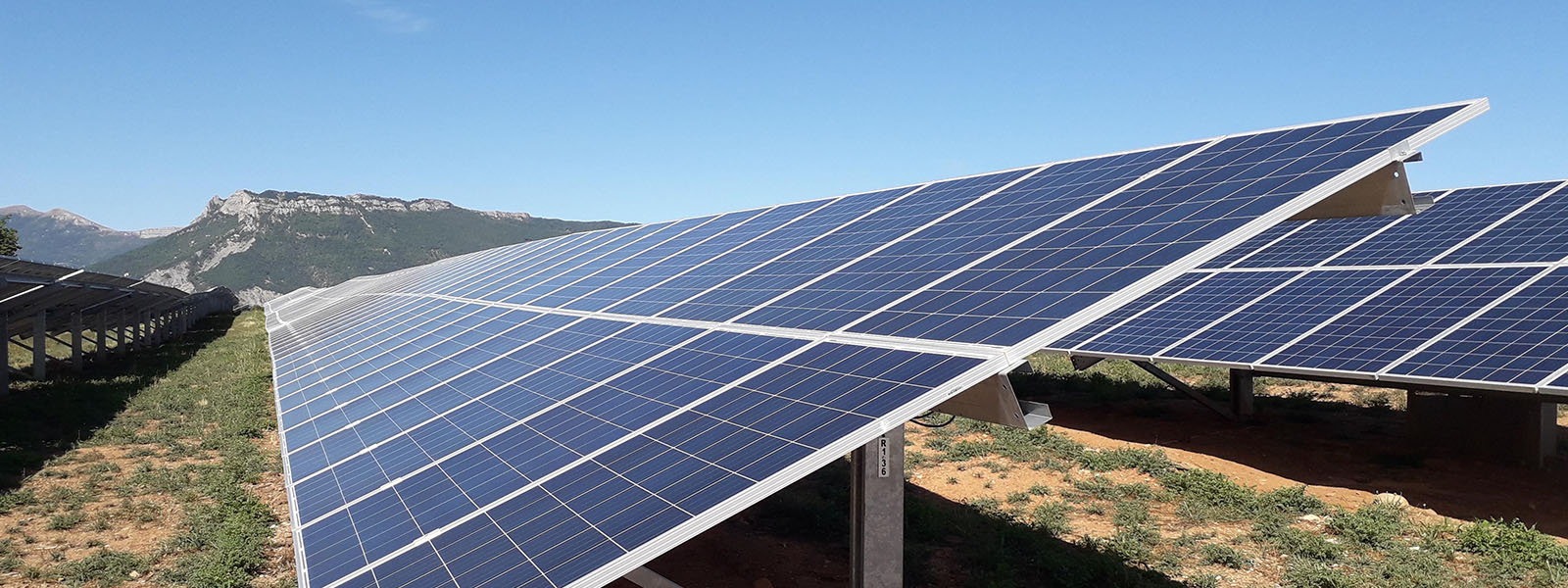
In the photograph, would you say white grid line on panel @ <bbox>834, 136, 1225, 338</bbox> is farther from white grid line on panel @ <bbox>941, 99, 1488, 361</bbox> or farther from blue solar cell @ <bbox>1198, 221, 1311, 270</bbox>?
blue solar cell @ <bbox>1198, 221, 1311, 270</bbox>

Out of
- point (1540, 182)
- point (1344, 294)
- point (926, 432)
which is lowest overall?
point (926, 432)

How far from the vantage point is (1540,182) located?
23969 millimetres

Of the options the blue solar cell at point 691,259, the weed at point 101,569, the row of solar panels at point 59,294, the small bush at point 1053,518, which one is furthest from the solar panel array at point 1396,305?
the row of solar panels at point 59,294

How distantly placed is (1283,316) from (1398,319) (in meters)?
2.26

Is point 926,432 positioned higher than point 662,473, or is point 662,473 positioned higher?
point 662,473

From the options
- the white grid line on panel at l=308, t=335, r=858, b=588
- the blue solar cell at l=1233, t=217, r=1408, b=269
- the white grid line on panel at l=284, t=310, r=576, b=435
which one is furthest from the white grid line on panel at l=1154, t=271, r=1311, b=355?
the white grid line on panel at l=308, t=335, r=858, b=588

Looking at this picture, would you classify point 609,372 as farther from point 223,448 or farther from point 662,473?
point 223,448

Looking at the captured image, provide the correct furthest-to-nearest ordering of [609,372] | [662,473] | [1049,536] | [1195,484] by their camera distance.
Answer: [1195,484] → [1049,536] → [609,372] → [662,473]

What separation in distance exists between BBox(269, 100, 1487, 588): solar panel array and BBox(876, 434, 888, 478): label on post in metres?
0.60

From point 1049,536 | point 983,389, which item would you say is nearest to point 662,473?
point 983,389

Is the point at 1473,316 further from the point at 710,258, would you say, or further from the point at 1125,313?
the point at 710,258

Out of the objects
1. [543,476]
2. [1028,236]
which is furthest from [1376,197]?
[543,476]

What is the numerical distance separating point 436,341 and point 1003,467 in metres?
11.1

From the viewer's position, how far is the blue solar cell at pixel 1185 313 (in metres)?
20.5
